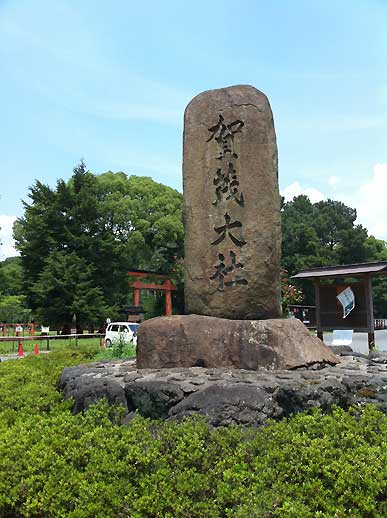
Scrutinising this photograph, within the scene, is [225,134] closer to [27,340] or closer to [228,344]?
[228,344]

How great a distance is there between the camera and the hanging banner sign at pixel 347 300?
37.9 feet

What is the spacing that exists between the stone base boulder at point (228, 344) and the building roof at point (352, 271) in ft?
22.6

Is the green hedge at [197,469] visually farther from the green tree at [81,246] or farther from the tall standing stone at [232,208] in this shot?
the green tree at [81,246]

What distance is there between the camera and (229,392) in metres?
3.83

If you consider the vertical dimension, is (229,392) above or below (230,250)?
below

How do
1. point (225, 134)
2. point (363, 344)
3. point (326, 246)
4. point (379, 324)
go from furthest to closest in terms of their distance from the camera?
point (326, 246), point (379, 324), point (363, 344), point (225, 134)

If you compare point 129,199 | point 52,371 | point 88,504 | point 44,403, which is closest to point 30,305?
point 129,199

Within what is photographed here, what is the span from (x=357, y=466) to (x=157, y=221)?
29.1 m

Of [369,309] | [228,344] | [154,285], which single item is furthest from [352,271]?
[154,285]

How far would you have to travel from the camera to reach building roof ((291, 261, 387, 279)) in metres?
11.7

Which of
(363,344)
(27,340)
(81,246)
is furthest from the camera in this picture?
(81,246)

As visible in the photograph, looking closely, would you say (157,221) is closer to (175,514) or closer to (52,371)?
(52,371)

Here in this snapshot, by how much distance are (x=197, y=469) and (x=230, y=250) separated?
10.4 feet

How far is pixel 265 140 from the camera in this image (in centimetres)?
→ 586
